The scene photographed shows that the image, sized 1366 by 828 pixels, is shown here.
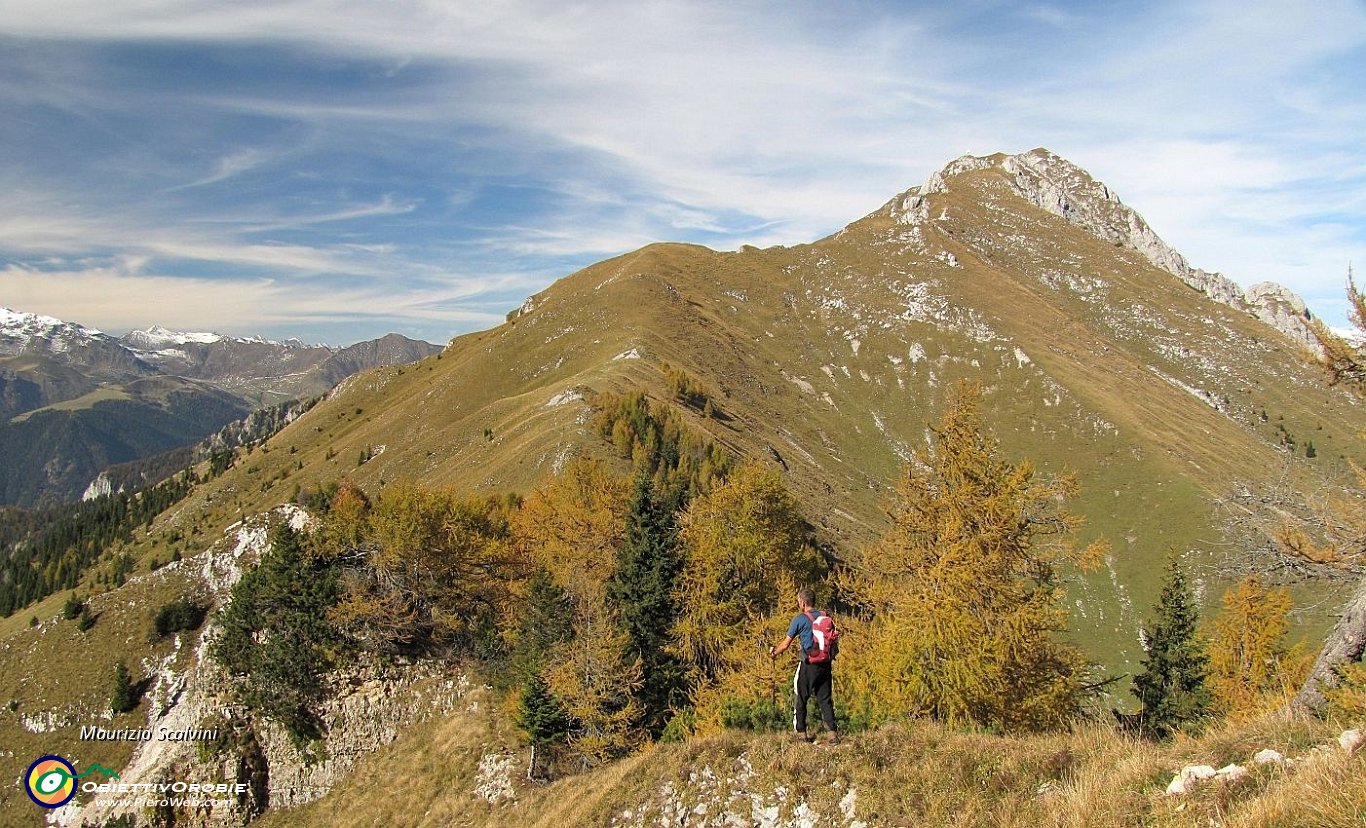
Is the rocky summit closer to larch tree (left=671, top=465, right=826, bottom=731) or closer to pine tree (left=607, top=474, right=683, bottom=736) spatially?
pine tree (left=607, top=474, right=683, bottom=736)

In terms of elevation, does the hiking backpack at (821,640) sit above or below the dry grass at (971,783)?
above

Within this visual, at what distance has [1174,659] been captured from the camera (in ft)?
117

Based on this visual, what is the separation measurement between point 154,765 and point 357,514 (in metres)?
15.4

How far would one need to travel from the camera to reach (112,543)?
542 feet

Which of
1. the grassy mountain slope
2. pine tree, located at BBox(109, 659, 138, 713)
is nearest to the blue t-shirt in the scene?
pine tree, located at BBox(109, 659, 138, 713)

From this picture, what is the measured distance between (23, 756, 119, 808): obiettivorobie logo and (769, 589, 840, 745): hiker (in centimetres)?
3929

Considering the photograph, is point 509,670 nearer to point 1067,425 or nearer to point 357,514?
point 357,514

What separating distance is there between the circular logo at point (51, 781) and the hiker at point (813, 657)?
41444 mm

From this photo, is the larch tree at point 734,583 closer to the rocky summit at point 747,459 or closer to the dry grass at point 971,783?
the rocky summit at point 747,459

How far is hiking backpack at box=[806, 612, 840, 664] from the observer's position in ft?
44.7

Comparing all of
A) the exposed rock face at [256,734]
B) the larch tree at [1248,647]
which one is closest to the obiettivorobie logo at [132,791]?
the exposed rock face at [256,734]

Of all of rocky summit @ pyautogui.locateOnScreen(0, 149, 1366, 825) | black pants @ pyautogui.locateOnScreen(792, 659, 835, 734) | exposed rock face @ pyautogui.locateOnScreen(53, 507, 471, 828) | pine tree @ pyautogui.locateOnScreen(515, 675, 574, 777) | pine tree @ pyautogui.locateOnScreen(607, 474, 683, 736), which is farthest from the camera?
pine tree @ pyautogui.locateOnScreen(607, 474, 683, 736)

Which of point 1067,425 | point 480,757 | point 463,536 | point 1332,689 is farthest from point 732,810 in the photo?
point 1067,425

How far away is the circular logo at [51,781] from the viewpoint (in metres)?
33.3
